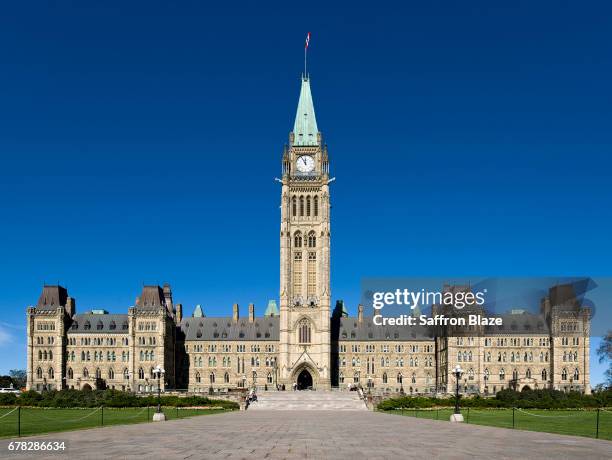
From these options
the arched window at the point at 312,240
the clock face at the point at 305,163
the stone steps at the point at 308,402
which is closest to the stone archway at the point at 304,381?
the arched window at the point at 312,240

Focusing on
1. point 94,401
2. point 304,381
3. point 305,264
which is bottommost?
point 304,381

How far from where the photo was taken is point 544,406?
72062 mm

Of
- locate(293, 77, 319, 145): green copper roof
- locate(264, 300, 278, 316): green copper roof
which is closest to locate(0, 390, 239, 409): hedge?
locate(293, 77, 319, 145): green copper roof

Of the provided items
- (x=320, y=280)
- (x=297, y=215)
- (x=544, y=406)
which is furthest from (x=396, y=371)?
(x=544, y=406)

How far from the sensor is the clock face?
13438 cm

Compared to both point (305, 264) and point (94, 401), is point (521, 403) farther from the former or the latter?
point (305, 264)

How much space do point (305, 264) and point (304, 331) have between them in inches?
442

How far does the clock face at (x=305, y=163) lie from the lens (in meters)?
134

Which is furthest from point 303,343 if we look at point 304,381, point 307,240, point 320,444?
point 320,444

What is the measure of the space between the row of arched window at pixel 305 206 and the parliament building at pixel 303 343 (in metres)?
0.21

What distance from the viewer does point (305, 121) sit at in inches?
5389

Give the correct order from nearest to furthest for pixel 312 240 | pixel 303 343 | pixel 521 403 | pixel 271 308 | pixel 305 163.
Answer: pixel 521 403, pixel 303 343, pixel 312 240, pixel 305 163, pixel 271 308

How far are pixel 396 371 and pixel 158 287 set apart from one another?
146ft

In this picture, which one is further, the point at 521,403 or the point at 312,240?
the point at 312,240
